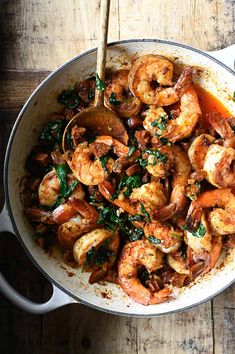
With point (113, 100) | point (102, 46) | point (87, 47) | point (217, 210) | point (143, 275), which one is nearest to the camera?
point (102, 46)

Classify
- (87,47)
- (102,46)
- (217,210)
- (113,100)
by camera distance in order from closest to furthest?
(102,46) → (217,210) → (113,100) → (87,47)

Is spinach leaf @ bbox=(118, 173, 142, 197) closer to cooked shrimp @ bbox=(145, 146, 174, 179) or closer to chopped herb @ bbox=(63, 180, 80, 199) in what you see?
cooked shrimp @ bbox=(145, 146, 174, 179)

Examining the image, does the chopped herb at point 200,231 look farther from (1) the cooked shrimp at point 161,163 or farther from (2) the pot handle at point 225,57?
(2) the pot handle at point 225,57

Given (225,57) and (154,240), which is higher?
(225,57)

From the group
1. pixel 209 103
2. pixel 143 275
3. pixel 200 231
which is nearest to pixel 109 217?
pixel 143 275

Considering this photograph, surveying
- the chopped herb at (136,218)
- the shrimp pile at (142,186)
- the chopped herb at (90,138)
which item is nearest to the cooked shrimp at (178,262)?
the shrimp pile at (142,186)

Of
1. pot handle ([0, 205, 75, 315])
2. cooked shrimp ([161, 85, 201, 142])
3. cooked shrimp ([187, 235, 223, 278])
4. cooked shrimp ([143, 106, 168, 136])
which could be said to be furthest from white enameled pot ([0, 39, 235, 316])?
cooked shrimp ([143, 106, 168, 136])

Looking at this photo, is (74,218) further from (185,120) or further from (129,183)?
(185,120)
